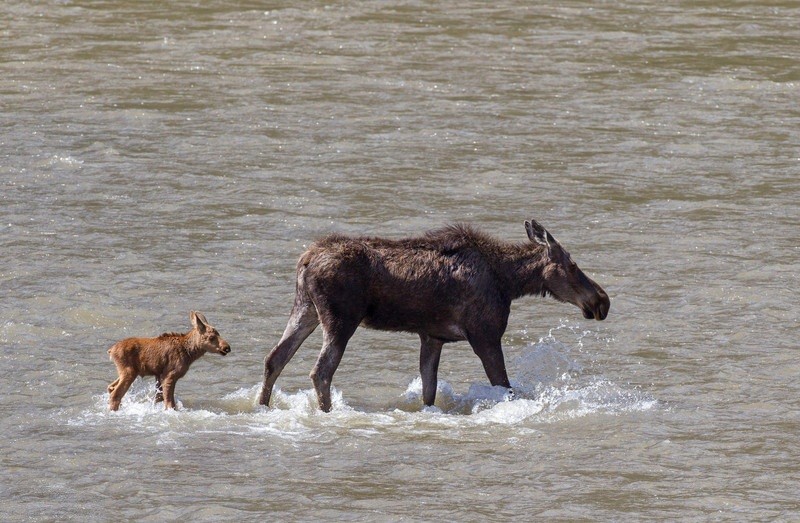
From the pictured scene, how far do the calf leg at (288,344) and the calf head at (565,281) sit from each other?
2063 mm

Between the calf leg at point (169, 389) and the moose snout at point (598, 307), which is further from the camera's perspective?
the moose snout at point (598, 307)

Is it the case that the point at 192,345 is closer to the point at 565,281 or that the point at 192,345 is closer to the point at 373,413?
the point at 373,413

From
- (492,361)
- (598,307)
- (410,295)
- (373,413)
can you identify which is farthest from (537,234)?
(373,413)

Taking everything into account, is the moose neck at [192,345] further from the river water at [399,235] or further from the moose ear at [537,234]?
the moose ear at [537,234]

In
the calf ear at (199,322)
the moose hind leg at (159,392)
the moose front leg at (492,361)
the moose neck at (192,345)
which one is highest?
the calf ear at (199,322)

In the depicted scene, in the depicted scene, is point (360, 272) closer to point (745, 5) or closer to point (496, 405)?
point (496, 405)

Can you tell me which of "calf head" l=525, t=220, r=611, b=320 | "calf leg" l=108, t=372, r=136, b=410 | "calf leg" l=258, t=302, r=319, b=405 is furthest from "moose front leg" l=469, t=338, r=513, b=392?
"calf leg" l=108, t=372, r=136, b=410

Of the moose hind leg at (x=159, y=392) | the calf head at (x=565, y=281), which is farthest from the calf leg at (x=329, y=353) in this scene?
the calf head at (x=565, y=281)

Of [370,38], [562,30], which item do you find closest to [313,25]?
[370,38]

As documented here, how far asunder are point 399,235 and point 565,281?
505 centimetres

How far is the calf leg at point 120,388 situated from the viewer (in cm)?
1193

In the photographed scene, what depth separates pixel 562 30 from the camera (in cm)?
2953

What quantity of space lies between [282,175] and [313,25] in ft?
32.6

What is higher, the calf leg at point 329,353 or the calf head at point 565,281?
the calf head at point 565,281
